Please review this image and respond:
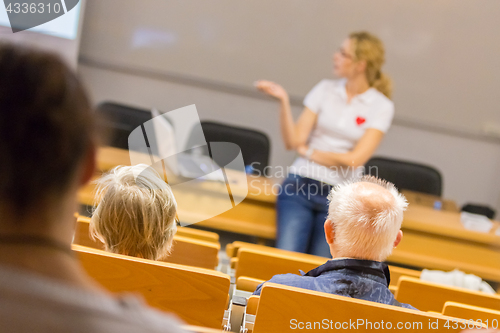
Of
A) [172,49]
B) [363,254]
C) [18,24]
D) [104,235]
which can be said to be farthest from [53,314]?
[172,49]

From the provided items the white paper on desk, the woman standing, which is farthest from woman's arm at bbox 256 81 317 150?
the white paper on desk

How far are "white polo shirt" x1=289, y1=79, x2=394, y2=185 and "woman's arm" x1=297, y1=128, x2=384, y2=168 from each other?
0.03 metres

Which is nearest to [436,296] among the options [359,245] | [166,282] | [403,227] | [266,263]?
[359,245]

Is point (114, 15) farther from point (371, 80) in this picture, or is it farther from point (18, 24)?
point (371, 80)

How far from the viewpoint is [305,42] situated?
4688 millimetres

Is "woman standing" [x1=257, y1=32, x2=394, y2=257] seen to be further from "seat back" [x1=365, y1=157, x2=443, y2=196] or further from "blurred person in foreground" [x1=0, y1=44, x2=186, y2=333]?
"blurred person in foreground" [x1=0, y1=44, x2=186, y2=333]

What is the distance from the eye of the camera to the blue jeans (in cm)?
244

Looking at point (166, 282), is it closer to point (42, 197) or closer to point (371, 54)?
point (42, 197)

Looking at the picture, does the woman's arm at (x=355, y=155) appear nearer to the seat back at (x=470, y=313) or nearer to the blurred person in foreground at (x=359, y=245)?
the blurred person in foreground at (x=359, y=245)

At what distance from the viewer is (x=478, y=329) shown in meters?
1.01

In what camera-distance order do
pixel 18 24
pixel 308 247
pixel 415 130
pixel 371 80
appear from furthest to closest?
pixel 415 130 < pixel 18 24 < pixel 371 80 < pixel 308 247

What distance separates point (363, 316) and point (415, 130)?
13.9ft

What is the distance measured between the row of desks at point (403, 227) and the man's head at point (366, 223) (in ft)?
4.36

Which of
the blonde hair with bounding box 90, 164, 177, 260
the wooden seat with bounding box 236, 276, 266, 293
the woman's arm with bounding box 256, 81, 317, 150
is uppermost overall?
the woman's arm with bounding box 256, 81, 317, 150
